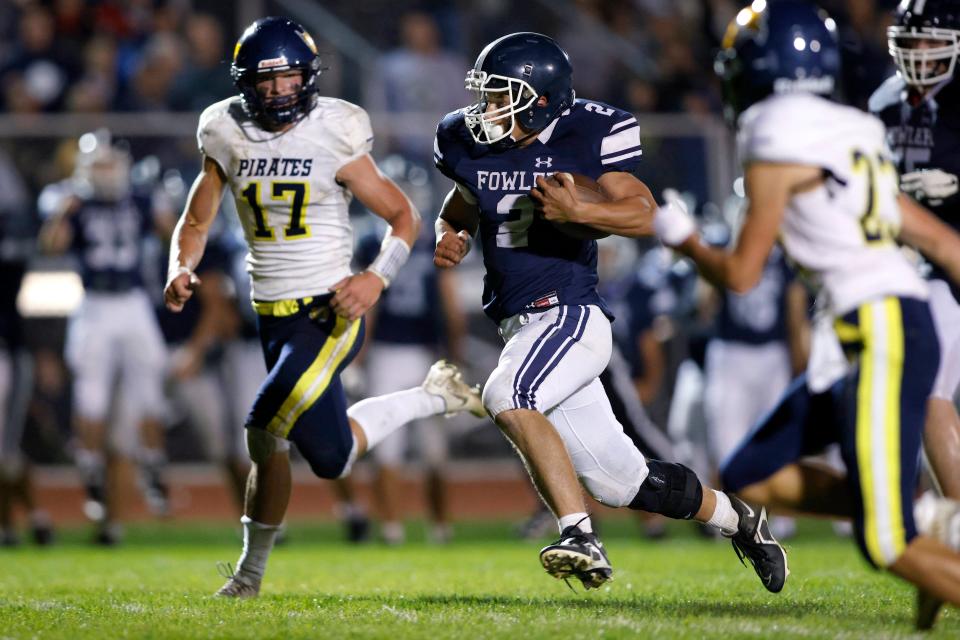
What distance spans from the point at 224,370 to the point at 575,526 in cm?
524

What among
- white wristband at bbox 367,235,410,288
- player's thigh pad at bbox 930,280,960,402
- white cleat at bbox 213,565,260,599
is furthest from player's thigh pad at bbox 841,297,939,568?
white cleat at bbox 213,565,260,599

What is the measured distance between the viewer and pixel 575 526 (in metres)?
4.17

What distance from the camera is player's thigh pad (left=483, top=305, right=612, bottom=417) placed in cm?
431

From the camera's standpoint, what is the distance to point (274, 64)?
4.80 m

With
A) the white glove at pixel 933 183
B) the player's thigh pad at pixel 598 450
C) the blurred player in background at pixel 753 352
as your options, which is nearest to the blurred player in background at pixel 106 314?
the blurred player in background at pixel 753 352

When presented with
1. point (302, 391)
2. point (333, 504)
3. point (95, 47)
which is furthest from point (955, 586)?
point (95, 47)

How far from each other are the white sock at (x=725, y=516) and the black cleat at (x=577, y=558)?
2.10ft

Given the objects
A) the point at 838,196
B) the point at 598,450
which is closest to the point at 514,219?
the point at 598,450

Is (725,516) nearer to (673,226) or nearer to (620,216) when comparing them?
(620,216)

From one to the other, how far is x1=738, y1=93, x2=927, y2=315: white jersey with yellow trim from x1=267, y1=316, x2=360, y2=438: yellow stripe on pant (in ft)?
6.00

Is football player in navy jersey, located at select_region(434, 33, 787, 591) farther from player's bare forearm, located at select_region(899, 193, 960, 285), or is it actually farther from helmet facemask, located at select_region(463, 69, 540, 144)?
player's bare forearm, located at select_region(899, 193, 960, 285)

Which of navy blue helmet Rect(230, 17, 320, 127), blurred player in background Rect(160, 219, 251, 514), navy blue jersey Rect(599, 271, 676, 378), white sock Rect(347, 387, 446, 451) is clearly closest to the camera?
navy blue helmet Rect(230, 17, 320, 127)

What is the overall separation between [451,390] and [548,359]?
3.66ft

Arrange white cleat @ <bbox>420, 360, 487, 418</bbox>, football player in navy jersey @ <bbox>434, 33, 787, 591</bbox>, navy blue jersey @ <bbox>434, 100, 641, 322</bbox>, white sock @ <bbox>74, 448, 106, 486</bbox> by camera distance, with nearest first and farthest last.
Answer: football player in navy jersey @ <bbox>434, 33, 787, 591</bbox> → navy blue jersey @ <bbox>434, 100, 641, 322</bbox> → white cleat @ <bbox>420, 360, 487, 418</bbox> → white sock @ <bbox>74, 448, 106, 486</bbox>
